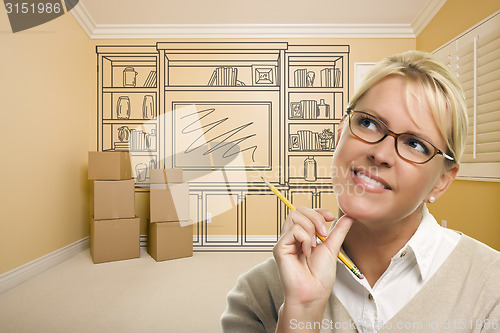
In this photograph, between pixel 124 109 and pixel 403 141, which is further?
pixel 124 109

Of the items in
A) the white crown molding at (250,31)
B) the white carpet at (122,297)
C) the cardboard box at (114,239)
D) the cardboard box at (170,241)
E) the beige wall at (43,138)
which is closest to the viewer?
the white carpet at (122,297)

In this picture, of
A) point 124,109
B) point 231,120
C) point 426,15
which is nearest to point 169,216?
point 231,120

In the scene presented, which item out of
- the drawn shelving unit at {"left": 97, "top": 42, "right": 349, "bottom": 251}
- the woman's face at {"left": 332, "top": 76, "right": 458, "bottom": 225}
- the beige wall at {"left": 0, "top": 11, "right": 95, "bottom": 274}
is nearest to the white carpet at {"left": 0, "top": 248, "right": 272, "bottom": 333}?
the beige wall at {"left": 0, "top": 11, "right": 95, "bottom": 274}

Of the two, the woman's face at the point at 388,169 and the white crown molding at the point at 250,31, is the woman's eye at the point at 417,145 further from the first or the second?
the white crown molding at the point at 250,31

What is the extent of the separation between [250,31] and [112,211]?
9.25ft

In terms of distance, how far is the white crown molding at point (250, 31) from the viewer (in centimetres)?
419

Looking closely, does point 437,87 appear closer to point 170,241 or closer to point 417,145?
point 417,145

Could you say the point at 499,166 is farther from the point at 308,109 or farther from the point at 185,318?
the point at 185,318

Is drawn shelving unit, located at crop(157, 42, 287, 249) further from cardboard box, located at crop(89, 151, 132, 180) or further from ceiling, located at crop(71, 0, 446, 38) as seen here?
cardboard box, located at crop(89, 151, 132, 180)

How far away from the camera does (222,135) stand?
14.1ft

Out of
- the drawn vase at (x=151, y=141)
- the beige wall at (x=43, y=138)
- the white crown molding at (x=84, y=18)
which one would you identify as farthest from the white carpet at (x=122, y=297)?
the white crown molding at (x=84, y=18)

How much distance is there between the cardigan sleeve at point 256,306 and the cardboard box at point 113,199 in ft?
9.98

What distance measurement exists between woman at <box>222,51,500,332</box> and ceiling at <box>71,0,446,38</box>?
344 cm

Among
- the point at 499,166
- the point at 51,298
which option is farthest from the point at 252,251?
the point at 499,166
